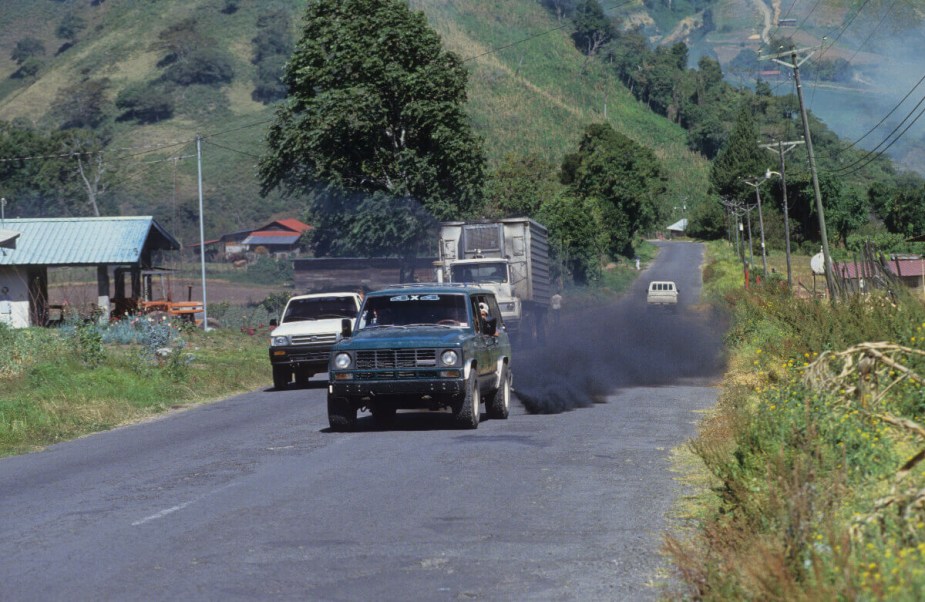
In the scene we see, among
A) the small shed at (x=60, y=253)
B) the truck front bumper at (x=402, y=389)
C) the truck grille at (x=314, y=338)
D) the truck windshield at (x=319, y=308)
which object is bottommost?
the truck front bumper at (x=402, y=389)

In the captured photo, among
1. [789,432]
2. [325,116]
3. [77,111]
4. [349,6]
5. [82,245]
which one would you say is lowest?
[789,432]

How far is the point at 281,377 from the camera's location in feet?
85.4

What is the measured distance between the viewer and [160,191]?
391 ft

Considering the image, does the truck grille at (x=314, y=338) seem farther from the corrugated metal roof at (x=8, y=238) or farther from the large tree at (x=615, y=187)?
the large tree at (x=615, y=187)

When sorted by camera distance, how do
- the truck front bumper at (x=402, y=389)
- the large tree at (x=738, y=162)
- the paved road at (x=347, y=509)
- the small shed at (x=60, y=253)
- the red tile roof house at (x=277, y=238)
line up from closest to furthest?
the paved road at (x=347, y=509), the truck front bumper at (x=402, y=389), the small shed at (x=60, y=253), the red tile roof house at (x=277, y=238), the large tree at (x=738, y=162)

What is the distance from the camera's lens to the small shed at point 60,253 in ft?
146

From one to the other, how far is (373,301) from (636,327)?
30.2 metres

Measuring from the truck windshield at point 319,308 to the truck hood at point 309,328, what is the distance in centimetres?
68

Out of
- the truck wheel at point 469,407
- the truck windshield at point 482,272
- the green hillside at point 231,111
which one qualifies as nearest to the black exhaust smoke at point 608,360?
the truck windshield at point 482,272

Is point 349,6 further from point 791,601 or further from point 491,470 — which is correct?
point 791,601

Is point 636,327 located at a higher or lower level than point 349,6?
lower

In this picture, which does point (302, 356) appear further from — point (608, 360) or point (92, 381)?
point (608, 360)

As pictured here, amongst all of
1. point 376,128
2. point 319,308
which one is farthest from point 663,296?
point 319,308

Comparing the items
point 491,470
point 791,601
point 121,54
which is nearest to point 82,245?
point 491,470
